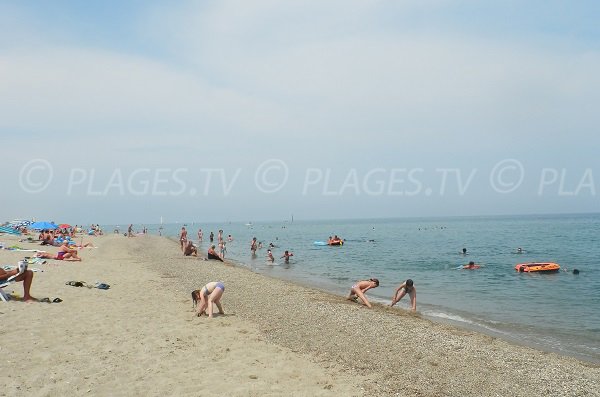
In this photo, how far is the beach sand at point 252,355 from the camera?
21.1 ft

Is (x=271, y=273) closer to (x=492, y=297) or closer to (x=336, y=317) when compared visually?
(x=492, y=297)

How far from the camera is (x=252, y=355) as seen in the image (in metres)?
7.96

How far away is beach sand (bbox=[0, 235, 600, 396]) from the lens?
6.42m

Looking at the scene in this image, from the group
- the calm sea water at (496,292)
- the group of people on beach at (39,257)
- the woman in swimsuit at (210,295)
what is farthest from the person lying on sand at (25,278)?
the calm sea water at (496,292)

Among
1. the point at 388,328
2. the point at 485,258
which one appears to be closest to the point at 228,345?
the point at 388,328

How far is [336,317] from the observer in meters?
11.5

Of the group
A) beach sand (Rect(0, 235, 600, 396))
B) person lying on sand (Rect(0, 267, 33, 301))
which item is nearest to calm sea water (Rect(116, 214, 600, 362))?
beach sand (Rect(0, 235, 600, 396))

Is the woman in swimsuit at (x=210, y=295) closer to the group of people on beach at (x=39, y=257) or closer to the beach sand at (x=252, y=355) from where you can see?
the beach sand at (x=252, y=355)

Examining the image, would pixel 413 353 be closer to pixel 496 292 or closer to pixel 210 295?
pixel 210 295

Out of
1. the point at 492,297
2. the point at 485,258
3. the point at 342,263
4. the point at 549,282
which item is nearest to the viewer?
the point at 492,297

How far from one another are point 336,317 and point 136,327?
493cm

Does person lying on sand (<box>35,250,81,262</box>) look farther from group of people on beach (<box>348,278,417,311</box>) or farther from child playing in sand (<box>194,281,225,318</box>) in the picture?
group of people on beach (<box>348,278,417,311</box>)

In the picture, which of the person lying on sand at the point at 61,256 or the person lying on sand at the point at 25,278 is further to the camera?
the person lying on sand at the point at 61,256

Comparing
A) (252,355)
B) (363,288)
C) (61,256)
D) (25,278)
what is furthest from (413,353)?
(61,256)
